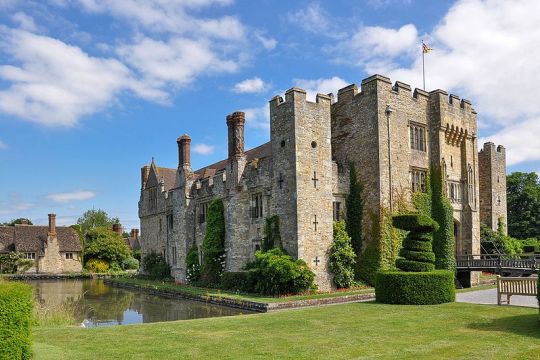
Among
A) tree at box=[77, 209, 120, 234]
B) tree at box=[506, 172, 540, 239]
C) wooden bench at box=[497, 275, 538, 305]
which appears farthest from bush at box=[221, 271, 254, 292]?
tree at box=[77, 209, 120, 234]

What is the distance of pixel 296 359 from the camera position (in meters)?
9.35

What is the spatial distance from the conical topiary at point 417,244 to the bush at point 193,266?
18.1m

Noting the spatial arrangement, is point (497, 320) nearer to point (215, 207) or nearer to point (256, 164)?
point (256, 164)

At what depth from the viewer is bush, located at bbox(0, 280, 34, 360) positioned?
8391 mm

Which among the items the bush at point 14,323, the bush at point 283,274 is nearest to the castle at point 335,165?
the bush at point 283,274

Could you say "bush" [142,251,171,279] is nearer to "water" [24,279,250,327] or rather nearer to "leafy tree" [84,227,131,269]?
"water" [24,279,250,327]

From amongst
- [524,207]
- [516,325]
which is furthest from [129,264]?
[516,325]

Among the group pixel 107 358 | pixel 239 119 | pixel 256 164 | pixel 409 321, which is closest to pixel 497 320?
pixel 409 321

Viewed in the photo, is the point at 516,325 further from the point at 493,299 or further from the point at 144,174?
the point at 144,174

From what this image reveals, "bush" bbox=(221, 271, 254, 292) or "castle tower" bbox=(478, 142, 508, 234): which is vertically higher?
"castle tower" bbox=(478, 142, 508, 234)

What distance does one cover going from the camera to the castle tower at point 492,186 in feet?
127

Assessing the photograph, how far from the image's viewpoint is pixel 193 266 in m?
34.0

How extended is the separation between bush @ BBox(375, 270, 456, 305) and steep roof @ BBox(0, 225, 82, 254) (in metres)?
52.6

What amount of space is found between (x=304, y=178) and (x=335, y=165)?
3025 mm
